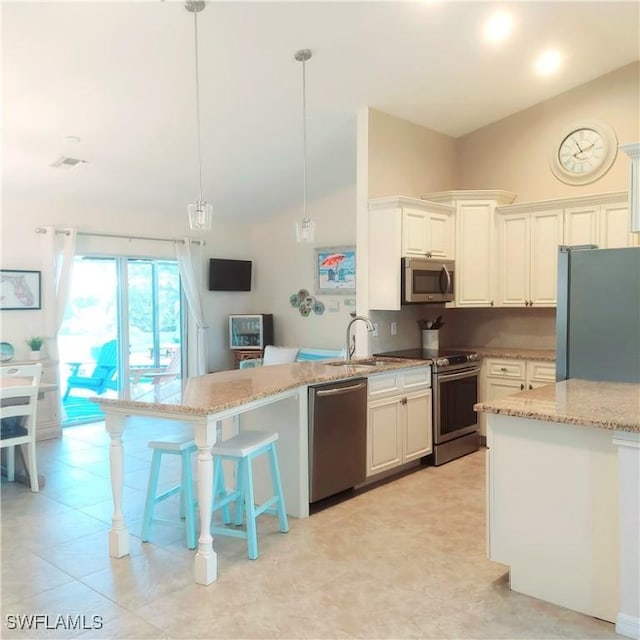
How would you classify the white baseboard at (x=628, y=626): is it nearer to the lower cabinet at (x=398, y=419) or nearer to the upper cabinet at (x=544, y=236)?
the lower cabinet at (x=398, y=419)

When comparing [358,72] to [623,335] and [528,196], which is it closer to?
[528,196]

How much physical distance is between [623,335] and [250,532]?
2312mm

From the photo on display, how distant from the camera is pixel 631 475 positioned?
222cm

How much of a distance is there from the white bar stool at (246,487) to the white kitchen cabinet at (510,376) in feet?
7.10

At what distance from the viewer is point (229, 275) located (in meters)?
7.63

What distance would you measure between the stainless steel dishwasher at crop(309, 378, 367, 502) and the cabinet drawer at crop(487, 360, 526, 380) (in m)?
→ 1.64

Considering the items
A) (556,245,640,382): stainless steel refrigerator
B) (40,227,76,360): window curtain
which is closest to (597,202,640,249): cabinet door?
(556,245,640,382): stainless steel refrigerator

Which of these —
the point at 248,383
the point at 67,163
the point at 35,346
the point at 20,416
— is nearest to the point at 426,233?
the point at 248,383

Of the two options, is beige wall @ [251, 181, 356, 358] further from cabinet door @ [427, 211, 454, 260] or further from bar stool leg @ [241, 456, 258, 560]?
bar stool leg @ [241, 456, 258, 560]

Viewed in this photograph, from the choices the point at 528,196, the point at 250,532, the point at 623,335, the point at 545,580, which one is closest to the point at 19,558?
the point at 250,532

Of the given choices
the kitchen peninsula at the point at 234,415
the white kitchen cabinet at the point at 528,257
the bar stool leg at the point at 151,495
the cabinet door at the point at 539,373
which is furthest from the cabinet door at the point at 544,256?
the bar stool leg at the point at 151,495

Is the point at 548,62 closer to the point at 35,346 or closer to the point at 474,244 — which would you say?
the point at 474,244

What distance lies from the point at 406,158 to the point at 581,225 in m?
1.61

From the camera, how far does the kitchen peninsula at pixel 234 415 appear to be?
2.70 meters
